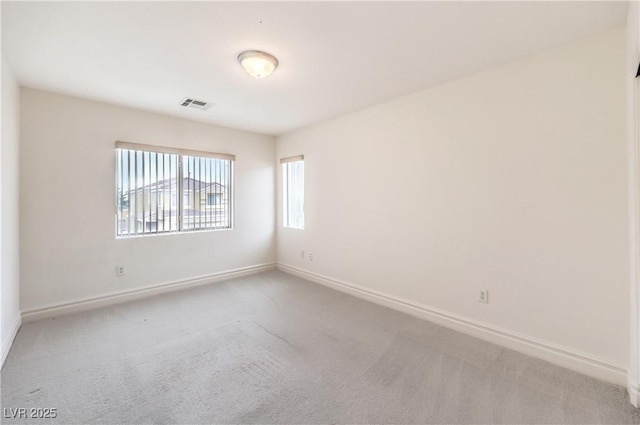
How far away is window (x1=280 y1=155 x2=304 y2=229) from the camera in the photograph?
4.62 m

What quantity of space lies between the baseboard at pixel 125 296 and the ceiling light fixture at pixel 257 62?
10.1 ft

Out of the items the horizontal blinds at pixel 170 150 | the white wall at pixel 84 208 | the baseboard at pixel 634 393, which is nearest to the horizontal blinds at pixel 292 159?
the horizontal blinds at pixel 170 150

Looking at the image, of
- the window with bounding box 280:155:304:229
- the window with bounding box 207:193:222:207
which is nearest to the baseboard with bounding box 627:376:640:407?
A: the window with bounding box 280:155:304:229

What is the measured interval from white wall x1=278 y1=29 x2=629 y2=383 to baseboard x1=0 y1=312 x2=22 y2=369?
339 centimetres

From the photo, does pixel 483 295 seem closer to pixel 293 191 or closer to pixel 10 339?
pixel 293 191

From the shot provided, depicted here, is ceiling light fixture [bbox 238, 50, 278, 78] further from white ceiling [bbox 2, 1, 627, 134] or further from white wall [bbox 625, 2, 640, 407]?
white wall [bbox 625, 2, 640, 407]

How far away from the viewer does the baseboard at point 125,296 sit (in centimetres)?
296

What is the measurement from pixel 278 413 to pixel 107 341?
1886 millimetres

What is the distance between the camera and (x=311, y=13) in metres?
1.77

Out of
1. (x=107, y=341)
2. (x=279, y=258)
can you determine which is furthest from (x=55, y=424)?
(x=279, y=258)

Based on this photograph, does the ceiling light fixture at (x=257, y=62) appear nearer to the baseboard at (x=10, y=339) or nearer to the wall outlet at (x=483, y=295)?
the wall outlet at (x=483, y=295)

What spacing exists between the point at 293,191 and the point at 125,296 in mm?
2795

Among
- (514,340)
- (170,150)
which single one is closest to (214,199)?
(170,150)

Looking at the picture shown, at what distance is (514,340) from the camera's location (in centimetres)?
235
